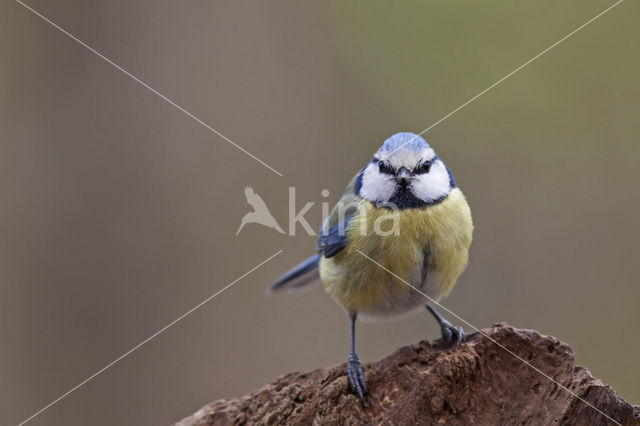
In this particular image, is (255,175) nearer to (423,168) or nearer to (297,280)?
(297,280)

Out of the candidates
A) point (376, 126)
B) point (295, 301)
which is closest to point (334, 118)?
point (376, 126)

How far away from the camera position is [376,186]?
271 centimetres

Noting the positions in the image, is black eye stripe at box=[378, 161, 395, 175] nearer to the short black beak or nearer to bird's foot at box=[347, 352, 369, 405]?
the short black beak

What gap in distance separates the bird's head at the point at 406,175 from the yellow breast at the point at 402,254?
0.05 meters

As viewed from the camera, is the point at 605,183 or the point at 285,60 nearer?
the point at 605,183

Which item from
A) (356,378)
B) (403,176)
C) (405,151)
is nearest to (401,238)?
(403,176)

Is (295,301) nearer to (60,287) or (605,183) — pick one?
(60,287)

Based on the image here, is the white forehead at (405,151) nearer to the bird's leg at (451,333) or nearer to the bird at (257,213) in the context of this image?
the bird's leg at (451,333)

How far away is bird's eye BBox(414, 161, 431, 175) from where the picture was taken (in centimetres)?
261

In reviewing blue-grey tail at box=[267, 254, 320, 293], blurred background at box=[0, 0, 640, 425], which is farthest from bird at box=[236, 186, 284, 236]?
blue-grey tail at box=[267, 254, 320, 293]

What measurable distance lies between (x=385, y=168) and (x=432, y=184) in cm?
22

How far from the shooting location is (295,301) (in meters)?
4.36

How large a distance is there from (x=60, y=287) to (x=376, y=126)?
2.35m

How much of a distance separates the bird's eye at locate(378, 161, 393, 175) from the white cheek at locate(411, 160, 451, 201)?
0.11 meters
